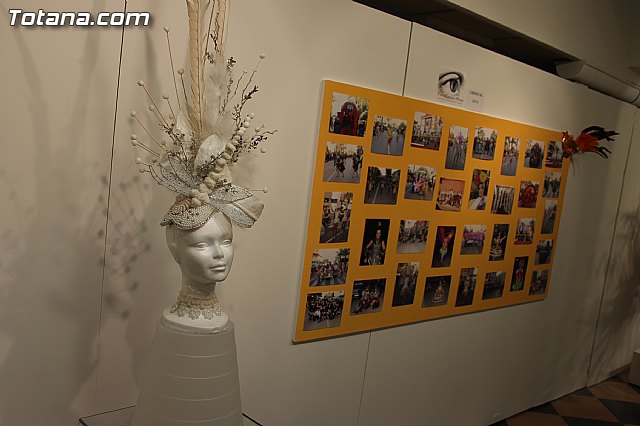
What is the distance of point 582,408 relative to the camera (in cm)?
516

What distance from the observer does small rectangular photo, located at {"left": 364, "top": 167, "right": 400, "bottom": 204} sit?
121 inches

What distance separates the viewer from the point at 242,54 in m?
2.43

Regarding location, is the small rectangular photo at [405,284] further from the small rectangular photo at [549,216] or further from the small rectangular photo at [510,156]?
the small rectangular photo at [549,216]

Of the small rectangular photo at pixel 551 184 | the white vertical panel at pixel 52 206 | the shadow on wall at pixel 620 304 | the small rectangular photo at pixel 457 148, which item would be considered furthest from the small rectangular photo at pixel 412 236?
the shadow on wall at pixel 620 304

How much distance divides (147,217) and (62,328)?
0.48 metres

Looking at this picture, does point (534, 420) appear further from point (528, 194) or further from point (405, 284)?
point (405, 284)

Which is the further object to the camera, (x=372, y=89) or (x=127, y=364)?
(x=372, y=89)

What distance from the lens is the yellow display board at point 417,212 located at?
2.92m

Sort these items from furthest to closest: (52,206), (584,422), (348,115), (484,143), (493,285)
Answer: (584,422) → (493,285) → (484,143) → (348,115) → (52,206)

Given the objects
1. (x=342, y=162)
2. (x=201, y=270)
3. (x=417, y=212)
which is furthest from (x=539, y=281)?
(x=201, y=270)

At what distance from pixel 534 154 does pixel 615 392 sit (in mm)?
2795

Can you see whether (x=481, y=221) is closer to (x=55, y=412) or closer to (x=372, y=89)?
(x=372, y=89)

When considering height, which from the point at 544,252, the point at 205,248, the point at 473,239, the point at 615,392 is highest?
the point at 205,248

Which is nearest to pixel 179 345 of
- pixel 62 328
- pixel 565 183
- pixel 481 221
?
pixel 62 328
